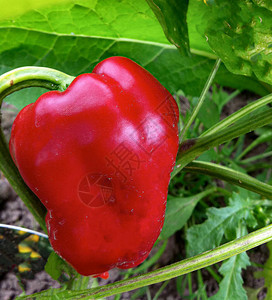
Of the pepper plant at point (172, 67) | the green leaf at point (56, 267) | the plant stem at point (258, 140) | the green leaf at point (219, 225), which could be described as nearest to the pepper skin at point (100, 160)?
the pepper plant at point (172, 67)

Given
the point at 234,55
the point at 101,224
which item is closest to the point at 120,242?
the point at 101,224

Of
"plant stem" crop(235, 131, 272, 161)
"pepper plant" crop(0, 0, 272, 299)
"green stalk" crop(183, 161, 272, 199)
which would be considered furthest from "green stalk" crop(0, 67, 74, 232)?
"plant stem" crop(235, 131, 272, 161)

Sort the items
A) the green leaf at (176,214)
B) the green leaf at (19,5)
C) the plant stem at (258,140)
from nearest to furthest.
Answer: the green leaf at (19,5)
the green leaf at (176,214)
the plant stem at (258,140)

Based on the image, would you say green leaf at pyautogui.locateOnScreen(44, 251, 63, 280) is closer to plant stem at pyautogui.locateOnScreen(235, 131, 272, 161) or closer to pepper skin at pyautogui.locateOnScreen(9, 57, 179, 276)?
pepper skin at pyautogui.locateOnScreen(9, 57, 179, 276)

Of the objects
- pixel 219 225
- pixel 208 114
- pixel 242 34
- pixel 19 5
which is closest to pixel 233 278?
pixel 219 225

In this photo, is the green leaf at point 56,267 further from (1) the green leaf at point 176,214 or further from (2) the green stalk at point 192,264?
(1) the green leaf at point 176,214

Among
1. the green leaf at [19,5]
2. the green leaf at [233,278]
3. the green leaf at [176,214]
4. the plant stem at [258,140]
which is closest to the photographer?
the green leaf at [19,5]

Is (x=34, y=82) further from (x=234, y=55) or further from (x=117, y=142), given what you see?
(x=234, y=55)
